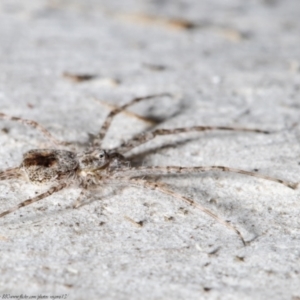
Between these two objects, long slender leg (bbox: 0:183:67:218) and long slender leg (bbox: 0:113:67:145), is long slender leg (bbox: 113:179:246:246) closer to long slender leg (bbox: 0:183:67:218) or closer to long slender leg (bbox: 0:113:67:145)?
long slender leg (bbox: 0:183:67:218)

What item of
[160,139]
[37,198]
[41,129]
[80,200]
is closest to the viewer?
[37,198]

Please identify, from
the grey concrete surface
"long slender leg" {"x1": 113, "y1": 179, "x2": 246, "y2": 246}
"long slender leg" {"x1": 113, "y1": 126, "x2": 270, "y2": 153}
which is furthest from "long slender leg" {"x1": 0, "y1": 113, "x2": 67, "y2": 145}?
"long slender leg" {"x1": 113, "y1": 179, "x2": 246, "y2": 246}

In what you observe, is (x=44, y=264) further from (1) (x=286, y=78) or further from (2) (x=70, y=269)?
(1) (x=286, y=78)

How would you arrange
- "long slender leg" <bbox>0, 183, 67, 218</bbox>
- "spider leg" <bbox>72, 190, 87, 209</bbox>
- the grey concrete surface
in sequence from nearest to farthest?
the grey concrete surface, "long slender leg" <bbox>0, 183, 67, 218</bbox>, "spider leg" <bbox>72, 190, 87, 209</bbox>

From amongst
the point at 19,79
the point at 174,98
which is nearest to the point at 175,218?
the point at 174,98

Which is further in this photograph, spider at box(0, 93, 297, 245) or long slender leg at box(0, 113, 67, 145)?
long slender leg at box(0, 113, 67, 145)

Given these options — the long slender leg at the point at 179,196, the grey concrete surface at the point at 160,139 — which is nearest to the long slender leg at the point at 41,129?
the grey concrete surface at the point at 160,139

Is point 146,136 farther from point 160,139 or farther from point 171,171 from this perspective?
point 171,171

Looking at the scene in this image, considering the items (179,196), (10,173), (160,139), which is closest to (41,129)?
(10,173)

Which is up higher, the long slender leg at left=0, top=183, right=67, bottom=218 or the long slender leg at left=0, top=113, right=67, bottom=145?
the long slender leg at left=0, top=183, right=67, bottom=218
